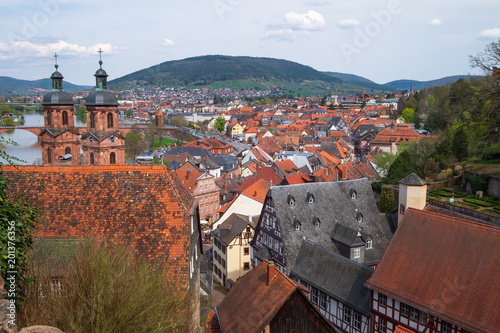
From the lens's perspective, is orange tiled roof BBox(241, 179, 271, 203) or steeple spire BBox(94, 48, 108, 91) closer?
steeple spire BBox(94, 48, 108, 91)

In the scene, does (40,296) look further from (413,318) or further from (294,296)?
(413,318)

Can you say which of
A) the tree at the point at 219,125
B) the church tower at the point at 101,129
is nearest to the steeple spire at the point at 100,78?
the church tower at the point at 101,129

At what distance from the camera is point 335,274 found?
23.0m

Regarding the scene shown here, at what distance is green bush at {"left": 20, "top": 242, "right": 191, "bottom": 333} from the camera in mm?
8178

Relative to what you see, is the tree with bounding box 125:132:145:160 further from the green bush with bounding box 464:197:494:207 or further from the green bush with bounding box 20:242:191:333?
the green bush with bounding box 20:242:191:333

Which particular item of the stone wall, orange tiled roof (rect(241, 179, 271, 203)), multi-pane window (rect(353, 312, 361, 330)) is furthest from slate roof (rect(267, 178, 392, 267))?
the stone wall

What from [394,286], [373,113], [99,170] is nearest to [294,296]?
[394,286]

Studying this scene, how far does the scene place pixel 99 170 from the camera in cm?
1418

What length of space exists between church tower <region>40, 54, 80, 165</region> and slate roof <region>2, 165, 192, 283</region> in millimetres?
17910

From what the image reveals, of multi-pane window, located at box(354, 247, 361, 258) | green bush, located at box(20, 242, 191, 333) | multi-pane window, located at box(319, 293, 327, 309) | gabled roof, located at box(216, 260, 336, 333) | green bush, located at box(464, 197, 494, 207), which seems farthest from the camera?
green bush, located at box(464, 197, 494, 207)

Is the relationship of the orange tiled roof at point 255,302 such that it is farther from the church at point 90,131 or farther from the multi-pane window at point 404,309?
the church at point 90,131

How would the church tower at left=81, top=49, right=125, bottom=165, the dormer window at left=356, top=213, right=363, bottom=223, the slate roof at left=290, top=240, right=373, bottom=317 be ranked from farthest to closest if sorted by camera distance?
the church tower at left=81, top=49, right=125, bottom=165, the dormer window at left=356, top=213, right=363, bottom=223, the slate roof at left=290, top=240, right=373, bottom=317

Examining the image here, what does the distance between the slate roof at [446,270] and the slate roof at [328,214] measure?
8.28 meters

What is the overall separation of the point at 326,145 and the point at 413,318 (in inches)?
2685
